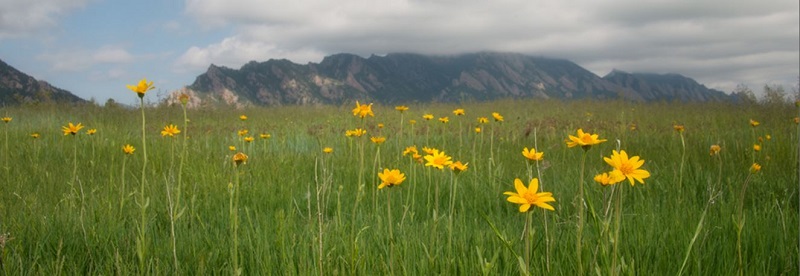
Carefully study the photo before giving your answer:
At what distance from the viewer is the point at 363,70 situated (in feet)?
580

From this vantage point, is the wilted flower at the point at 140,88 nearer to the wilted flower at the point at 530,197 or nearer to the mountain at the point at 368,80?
the wilted flower at the point at 530,197

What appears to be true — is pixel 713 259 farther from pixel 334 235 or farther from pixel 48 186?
pixel 48 186

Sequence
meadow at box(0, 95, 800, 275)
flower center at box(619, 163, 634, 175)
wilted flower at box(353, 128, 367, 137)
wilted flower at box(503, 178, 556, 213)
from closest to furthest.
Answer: wilted flower at box(503, 178, 556, 213)
flower center at box(619, 163, 634, 175)
meadow at box(0, 95, 800, 275)
wilted flower at box(353, 128, 367, 137)

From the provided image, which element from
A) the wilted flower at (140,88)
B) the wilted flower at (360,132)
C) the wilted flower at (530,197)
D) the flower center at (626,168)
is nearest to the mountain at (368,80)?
the wilted flower at (360,132)

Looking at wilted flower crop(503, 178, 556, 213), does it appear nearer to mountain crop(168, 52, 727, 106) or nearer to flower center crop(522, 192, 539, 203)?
flower center crop(522, 192, 539, 203)

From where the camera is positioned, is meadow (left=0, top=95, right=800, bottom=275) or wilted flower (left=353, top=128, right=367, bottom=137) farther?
wilted flower (left=353, top=128, right=367, bottom=137)

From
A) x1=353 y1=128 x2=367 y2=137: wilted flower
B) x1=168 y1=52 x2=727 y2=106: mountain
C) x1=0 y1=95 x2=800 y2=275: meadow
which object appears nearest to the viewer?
x1=0 y1=95 x2=800 y2=275: meadow

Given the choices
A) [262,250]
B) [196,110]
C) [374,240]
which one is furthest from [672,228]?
[196,110]

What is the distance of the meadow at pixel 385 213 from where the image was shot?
1.62 m

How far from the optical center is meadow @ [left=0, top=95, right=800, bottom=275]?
63.6 inches

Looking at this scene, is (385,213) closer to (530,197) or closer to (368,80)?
(530,197)

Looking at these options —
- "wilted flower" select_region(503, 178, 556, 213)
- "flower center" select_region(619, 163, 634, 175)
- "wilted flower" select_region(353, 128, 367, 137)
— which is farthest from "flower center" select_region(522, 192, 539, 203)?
"wilted flower" select_region(353, 128, 367, 137)

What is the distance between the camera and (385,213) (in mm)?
2609

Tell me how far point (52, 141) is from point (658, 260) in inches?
215
